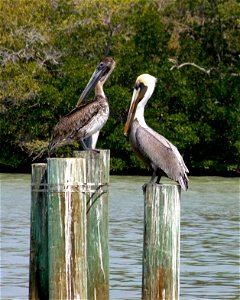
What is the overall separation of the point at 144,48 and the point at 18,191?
35.8 feet

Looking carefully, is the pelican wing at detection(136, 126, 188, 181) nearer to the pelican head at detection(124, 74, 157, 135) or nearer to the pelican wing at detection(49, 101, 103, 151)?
the pelican head at detection(124, 74, 157, 135)

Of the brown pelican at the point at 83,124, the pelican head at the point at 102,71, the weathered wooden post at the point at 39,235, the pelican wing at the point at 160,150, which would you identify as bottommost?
the weathered wooden post at the point at 39,235

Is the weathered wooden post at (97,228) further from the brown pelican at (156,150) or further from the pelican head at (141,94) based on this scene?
the pelican head at (141,94)

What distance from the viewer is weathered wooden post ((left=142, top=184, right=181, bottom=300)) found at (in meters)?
7.77

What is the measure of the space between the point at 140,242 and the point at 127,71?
17.8 metres

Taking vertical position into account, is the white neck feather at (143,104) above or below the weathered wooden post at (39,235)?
above

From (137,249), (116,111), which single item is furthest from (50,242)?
(116,111)

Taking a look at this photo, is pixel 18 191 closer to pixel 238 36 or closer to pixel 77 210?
pixel 238 36

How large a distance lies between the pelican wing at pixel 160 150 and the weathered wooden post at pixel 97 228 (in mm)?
293

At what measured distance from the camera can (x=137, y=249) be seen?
1493cm

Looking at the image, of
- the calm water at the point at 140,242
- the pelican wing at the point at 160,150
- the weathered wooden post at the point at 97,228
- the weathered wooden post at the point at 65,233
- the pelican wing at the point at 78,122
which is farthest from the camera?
the calm water at the point at 140,242

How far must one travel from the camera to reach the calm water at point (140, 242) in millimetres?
11781

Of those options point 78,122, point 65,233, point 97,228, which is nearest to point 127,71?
point 78,122

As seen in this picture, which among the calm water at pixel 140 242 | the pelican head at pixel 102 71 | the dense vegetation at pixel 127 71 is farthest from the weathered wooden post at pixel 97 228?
the dense vegetation at pixel 127 71
